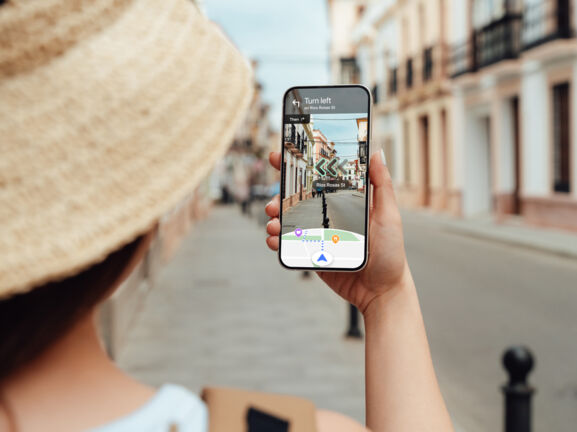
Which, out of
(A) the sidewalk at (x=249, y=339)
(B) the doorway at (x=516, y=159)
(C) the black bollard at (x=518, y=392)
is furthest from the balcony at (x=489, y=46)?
(C) the black bollard at (x=518, y=392)

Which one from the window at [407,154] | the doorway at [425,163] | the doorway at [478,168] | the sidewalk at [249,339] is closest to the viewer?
the sidewalk at [249,339]

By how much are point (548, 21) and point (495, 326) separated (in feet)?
43.2

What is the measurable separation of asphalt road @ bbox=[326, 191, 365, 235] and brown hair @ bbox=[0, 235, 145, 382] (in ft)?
2.29

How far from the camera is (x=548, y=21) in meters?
18.6

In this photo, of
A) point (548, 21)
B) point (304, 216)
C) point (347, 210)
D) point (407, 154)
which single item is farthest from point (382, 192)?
point (407, 154)

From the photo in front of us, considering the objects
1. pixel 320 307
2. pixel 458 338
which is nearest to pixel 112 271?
pixel 458 338

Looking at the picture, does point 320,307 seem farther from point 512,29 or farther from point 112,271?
point 512,29

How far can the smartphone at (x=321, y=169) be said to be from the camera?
1.47m

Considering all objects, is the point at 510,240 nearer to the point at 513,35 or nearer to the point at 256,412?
the point at 513,35

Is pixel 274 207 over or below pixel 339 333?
over

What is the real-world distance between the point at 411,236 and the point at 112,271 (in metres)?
18.9

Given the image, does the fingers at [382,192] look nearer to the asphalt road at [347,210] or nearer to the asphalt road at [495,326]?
the asphalt road at [347,210]

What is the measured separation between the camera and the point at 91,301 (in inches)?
31.8

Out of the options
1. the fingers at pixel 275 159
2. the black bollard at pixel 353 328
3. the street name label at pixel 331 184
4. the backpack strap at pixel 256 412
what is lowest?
the black bollard at pixel 353 328
